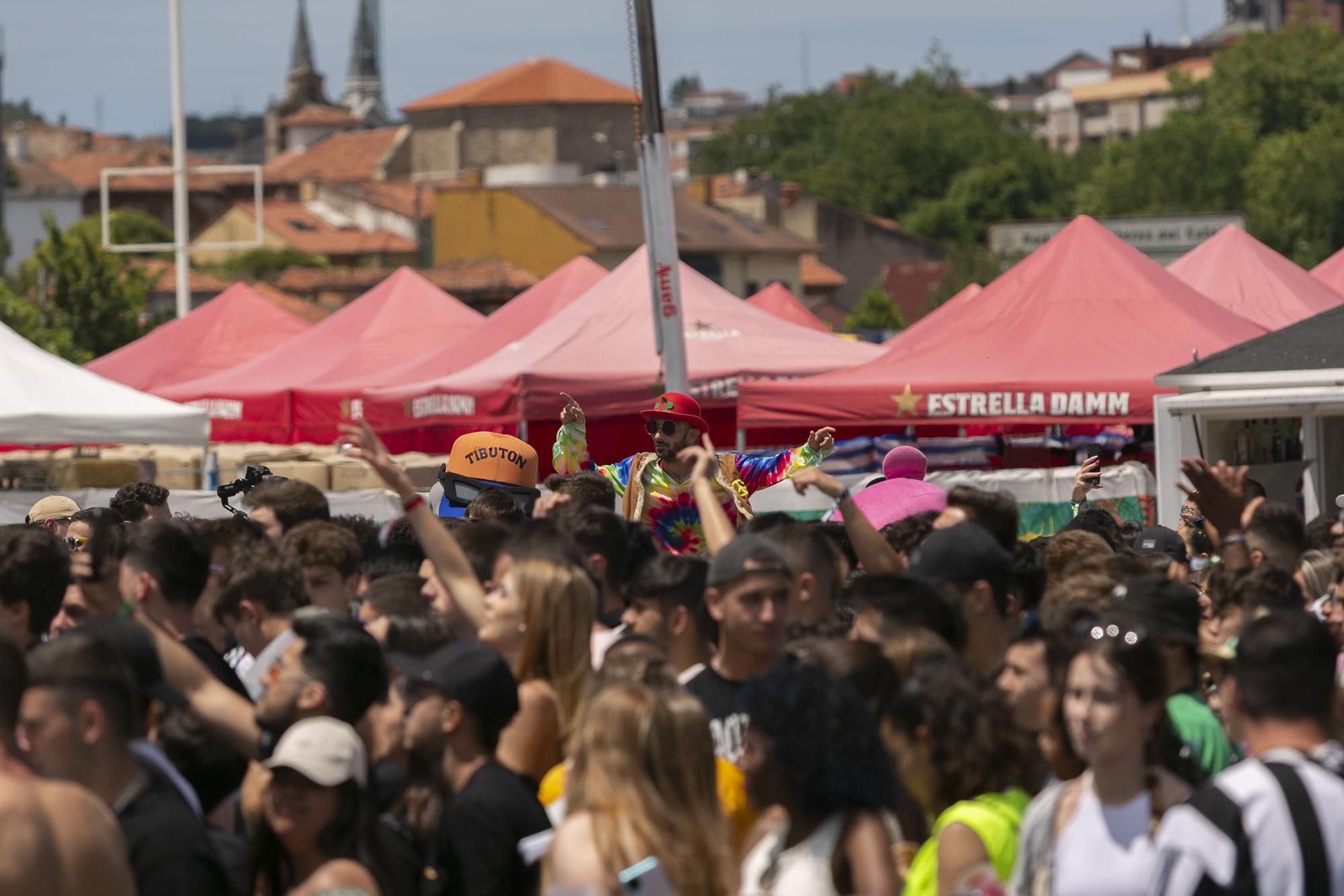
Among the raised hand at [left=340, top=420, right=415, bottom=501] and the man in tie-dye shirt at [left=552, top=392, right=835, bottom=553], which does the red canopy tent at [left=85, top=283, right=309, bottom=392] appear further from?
the raised hand at [left=340, top=420, right=415, bottom=501]

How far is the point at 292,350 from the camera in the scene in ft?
79.5

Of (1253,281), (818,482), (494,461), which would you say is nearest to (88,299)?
(1253,281)

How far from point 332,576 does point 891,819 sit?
2705 mm

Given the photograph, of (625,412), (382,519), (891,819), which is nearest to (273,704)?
(891,819)

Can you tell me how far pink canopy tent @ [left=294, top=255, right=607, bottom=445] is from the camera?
20469 millimetres

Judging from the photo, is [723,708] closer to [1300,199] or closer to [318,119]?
[1300,199]

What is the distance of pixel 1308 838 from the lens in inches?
145

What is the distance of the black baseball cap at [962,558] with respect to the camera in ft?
17.7

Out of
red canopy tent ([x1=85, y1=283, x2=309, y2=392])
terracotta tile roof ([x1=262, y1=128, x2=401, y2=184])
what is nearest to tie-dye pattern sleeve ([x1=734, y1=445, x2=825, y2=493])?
red canopy tent ([x1=85, y1=283, x2=309, y2=392])

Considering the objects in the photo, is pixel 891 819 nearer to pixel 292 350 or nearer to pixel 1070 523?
pixel 1070 523

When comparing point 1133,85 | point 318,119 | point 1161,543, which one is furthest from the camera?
point 318,119

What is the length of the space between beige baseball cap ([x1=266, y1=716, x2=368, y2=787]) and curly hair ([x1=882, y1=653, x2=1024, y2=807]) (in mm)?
1111

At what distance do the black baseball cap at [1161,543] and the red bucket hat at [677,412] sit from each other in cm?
185

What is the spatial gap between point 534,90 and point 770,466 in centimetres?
9594
